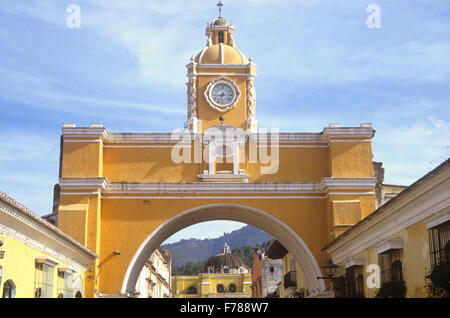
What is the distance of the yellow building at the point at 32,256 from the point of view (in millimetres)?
12094

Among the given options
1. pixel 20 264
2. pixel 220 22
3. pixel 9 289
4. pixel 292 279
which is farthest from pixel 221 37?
pixel 9 289

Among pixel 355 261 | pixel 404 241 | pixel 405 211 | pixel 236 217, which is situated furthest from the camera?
pixel 236 217

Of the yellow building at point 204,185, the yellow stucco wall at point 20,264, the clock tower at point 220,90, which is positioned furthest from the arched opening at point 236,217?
the yellow stucco wall at point 20,264

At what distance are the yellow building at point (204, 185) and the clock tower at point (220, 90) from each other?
0.44m

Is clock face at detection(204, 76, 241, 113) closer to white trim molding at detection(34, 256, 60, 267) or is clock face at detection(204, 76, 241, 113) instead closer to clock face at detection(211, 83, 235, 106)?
clock face at detection(211, 83, 235, 106)

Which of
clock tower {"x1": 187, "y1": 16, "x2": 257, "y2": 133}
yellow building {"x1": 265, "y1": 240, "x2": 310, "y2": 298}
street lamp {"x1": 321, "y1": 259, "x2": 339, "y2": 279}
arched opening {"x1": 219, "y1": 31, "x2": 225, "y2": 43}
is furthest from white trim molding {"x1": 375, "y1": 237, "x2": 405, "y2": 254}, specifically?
arched opening {"x1": 219, "y1": 31, "x2": 225, "y2": 43}

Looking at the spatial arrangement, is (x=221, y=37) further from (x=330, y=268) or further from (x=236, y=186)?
(x=330, y=268)

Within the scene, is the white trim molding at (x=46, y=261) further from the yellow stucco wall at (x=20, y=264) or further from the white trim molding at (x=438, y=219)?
the white trim molding at (x=438, y=219)

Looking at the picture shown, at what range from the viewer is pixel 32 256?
1373 cm

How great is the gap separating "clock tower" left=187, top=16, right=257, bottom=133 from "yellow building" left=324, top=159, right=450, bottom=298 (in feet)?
21.5

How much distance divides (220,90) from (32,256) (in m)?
10.6

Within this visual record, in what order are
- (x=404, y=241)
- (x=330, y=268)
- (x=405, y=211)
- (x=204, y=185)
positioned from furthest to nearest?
(x=204, y=185)
(x=330, y=268)
(x=404, y=241)
(x=405, y=211)
